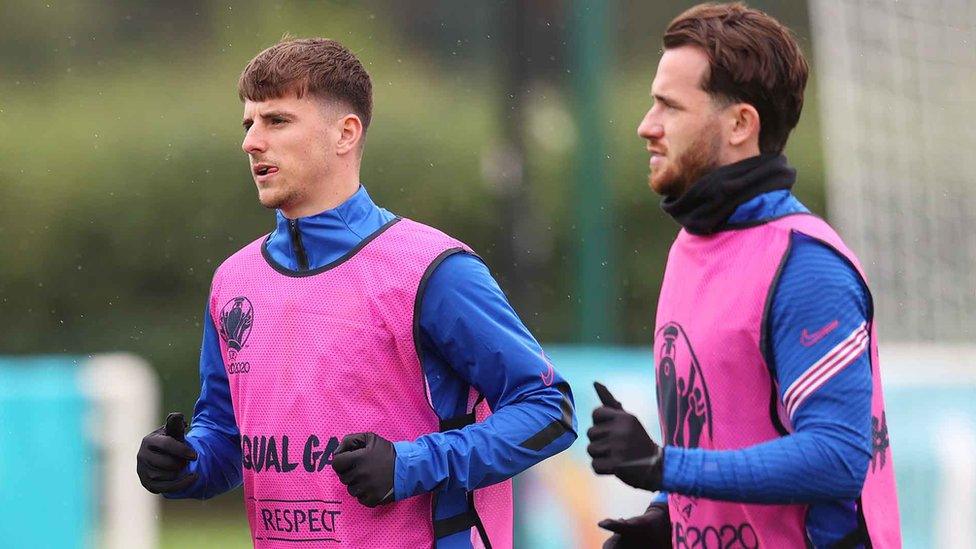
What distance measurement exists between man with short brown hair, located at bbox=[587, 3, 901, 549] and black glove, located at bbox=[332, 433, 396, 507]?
1.32 ft

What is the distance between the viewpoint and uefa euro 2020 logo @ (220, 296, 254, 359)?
8.75 feet

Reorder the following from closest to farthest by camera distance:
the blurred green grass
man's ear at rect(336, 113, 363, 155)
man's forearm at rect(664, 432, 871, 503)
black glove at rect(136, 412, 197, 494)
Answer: man's forearm at rect(664, 432, 871, 503) < black glove at rect(136, 412, 197, 494) < man's ear at rect(336, 113, 363, 155) < the blurred green grass

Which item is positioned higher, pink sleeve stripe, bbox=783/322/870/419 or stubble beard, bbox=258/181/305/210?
stubble beard, bbox=258/181/305/210

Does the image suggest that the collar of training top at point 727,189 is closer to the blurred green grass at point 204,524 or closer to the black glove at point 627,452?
the black glove at point 627,452

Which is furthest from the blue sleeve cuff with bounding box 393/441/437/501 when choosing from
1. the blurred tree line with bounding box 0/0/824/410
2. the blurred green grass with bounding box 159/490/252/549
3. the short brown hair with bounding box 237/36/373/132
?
the blurred green grass with bounding box 159/490/252/549

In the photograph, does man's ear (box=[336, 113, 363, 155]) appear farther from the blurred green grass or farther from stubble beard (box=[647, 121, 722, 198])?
the blurred green grass

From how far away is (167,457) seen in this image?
265 centimetres

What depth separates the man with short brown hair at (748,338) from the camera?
2090 mm

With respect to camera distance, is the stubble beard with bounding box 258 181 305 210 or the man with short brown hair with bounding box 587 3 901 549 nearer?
the man with short brown hair with bounding box 587 3 901 549

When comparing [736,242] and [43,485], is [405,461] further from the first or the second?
[43,485]

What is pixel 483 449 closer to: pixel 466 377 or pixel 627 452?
pixel 466 377

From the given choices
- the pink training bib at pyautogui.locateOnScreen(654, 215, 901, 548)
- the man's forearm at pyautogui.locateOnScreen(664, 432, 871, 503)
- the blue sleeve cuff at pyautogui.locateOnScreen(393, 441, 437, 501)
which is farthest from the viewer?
the blue sleeve cuff at pyautogui.locateOnScreen(393, 441, 437, 501)

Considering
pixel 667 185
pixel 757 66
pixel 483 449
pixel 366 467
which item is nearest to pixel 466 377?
pixel 483 449

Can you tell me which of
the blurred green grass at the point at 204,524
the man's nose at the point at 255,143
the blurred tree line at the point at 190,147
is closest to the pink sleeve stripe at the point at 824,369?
the man's nose at the point at 255,143
